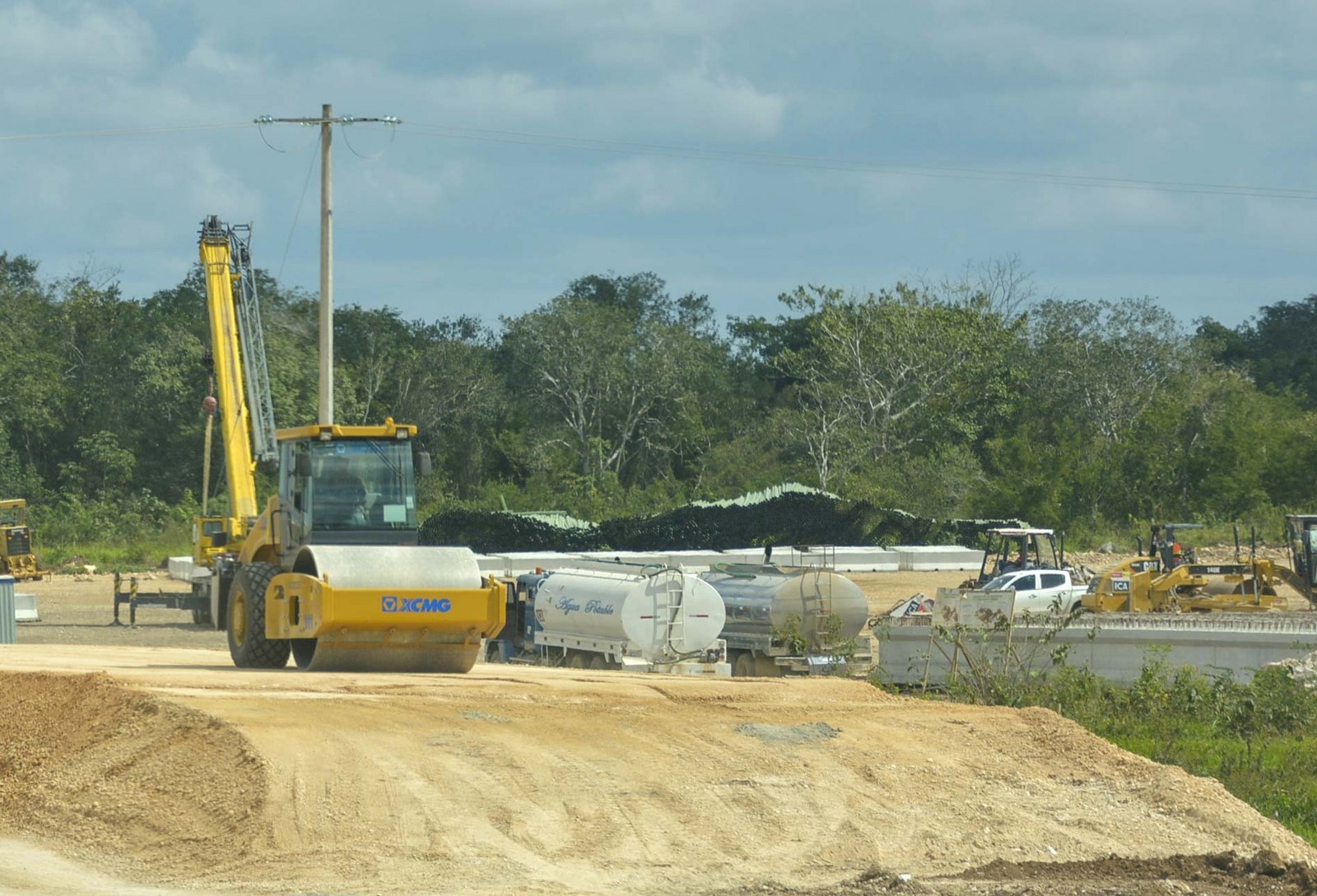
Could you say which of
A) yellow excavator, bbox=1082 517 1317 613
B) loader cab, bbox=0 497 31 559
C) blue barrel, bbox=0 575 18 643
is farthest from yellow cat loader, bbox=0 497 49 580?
yellow excavator, bbox=1082 517 1317 613

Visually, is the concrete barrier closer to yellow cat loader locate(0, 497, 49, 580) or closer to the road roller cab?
the road roller cab

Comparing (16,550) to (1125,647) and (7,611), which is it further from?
(1125,647)

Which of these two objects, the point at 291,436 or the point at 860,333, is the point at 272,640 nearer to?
the point at 291,436

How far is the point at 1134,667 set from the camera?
2394 centimetres

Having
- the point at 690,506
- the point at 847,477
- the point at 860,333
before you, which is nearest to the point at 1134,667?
the point at 690,506

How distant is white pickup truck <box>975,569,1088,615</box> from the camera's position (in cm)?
3603

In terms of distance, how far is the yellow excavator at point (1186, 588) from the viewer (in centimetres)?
3616

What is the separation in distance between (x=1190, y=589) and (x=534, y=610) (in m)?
17.5

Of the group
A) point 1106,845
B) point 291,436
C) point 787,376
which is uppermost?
point 787,376

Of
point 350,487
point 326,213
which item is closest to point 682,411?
point 326,213

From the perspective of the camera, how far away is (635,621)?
25.9 m

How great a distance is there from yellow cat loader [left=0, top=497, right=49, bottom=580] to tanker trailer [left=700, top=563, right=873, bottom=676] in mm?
32712

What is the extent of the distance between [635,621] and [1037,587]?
14436 millimetres

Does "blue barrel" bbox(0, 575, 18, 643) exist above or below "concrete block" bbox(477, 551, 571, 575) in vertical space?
below
